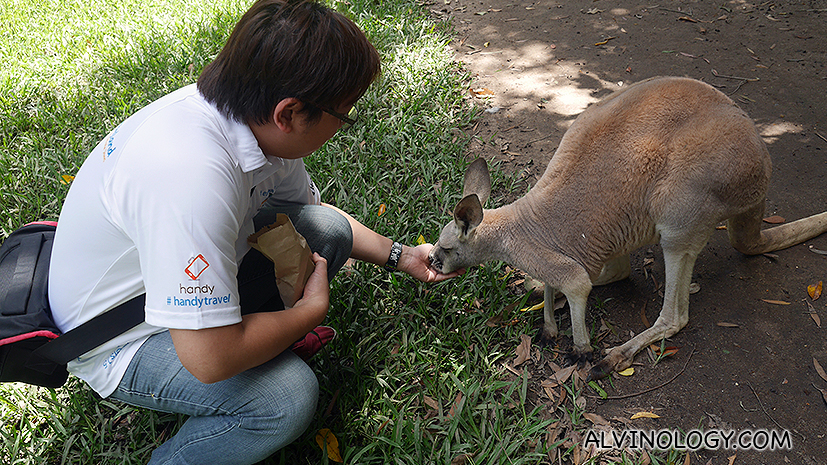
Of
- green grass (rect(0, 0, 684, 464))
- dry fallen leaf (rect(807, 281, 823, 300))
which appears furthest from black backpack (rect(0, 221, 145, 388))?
dry fallen leaf (rect(807, 281, 823, 300))

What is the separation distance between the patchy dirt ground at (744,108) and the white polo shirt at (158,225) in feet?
5.30

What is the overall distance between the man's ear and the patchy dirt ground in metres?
1.62

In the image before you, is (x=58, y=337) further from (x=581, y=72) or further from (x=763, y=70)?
(x=763, y=70)

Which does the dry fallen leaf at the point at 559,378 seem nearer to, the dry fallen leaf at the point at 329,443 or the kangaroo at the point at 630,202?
the kangaroo at the point at 630,202

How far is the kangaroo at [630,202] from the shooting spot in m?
2.31

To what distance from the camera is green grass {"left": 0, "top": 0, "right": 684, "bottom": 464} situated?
2250mm

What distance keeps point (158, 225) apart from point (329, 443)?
1227mm

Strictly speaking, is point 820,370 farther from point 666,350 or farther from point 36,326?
point 36,326

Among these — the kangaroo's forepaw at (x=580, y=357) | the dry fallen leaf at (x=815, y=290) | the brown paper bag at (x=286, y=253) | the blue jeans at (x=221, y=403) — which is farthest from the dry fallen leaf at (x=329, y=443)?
the dry fallen leaf at (x=815, y=290)

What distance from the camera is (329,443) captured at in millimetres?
2211

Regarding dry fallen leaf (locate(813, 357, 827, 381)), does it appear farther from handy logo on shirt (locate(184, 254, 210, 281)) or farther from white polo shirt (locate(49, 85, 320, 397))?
handy logo on shirt (locate(184, 254, 210, 281))

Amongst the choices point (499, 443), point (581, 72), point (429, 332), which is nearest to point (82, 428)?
point (429, 332)

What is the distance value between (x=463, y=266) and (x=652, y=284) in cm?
109

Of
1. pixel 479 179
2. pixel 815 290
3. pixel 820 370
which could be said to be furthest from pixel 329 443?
pixel 815 290
